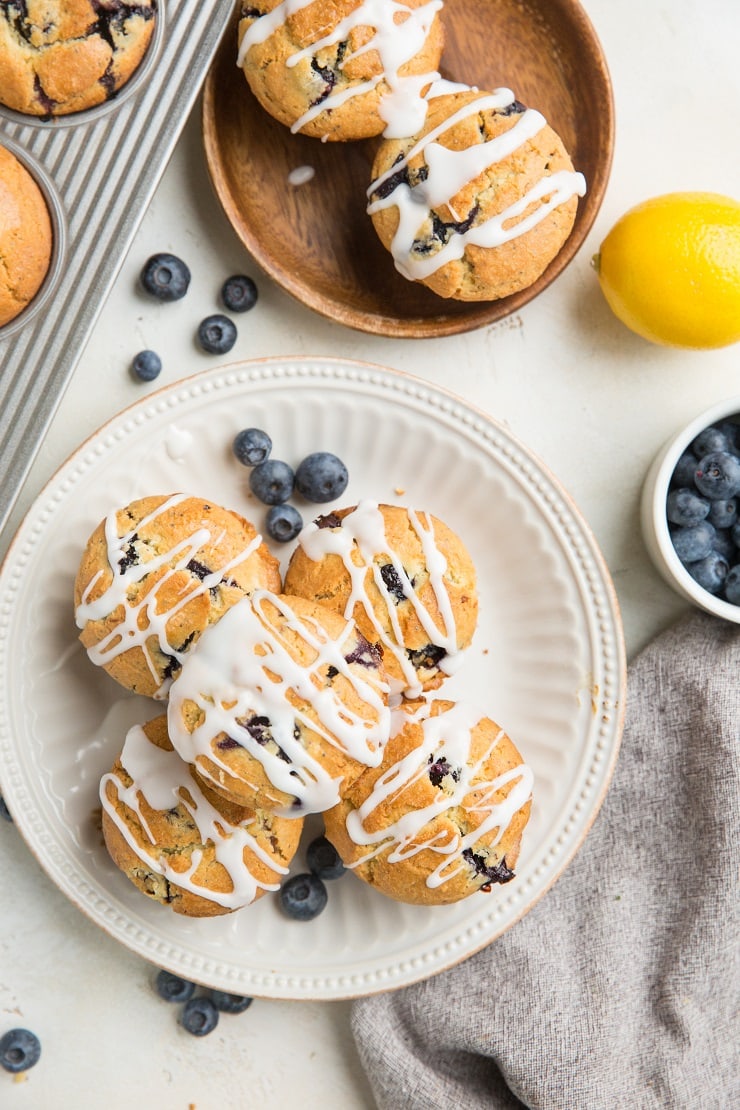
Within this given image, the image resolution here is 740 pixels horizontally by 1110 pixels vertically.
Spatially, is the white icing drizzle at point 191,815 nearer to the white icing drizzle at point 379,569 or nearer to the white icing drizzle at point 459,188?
the white icing drizzle at point 379,569

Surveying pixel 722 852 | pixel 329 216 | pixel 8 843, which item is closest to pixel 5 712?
pixel 8 843

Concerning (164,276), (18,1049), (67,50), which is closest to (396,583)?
(164,276)

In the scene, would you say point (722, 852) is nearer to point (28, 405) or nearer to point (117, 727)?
point (117, 727)

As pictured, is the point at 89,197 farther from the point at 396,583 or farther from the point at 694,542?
the point at 694,542

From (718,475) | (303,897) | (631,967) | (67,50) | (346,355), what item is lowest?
(303,897)

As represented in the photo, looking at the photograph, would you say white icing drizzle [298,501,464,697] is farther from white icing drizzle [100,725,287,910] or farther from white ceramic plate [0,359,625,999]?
white icing drizzle [100,725,287,910]

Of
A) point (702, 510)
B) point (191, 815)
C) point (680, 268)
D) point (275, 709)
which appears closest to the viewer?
point (275, 709)
